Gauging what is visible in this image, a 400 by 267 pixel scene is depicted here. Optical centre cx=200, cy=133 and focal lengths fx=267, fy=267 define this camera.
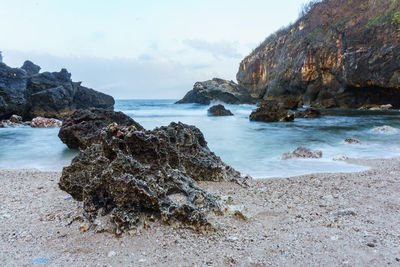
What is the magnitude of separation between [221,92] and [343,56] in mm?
24139

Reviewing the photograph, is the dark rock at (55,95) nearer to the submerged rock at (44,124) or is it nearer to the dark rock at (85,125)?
the submerged rock at (44,124)

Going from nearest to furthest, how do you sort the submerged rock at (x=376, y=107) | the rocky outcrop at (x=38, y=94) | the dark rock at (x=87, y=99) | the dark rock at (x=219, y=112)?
the rocky outcrop at (x=38, y=94)
the dark rock at (x=87, y=99)
the dark rock at (x=219, y=112)
the submerged rock at (x=376, y=107)

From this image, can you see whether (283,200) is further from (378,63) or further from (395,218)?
(378,63)

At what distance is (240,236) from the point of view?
2207mm

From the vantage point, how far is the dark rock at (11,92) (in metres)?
14.0

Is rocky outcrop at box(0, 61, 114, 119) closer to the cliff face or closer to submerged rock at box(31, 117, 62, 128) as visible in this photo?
submerged rock at box(31, 117, 62, 128)

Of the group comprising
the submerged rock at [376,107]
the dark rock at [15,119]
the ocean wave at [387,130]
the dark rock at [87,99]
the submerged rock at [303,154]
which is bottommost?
the submerged rock at [303,154]

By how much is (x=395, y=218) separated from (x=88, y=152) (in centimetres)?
332

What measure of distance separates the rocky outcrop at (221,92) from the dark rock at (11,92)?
33279 mm

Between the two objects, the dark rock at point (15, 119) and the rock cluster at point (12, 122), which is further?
the dark rock at point (15, 119)

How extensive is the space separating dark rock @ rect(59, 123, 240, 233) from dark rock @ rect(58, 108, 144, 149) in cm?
390

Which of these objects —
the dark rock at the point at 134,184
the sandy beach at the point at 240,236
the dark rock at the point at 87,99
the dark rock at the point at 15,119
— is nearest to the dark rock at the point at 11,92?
the dark rock at the point at 15,119

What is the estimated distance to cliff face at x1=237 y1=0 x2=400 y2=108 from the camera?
21469 millimetres

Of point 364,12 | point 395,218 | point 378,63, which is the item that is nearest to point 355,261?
point 395,218
